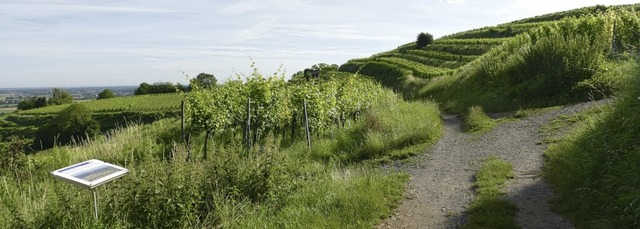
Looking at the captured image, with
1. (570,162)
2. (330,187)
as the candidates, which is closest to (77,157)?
(330,187)

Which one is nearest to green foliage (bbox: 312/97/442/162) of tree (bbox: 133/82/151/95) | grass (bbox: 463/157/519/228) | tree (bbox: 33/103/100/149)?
grass (bbox: 463/157/519/228)

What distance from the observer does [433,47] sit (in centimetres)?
5412

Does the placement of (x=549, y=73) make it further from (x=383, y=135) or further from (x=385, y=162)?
(x=385, y=162)

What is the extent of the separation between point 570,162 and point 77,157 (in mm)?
10872

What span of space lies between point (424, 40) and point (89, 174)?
2331 inches

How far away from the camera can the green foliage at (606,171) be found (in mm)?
4855

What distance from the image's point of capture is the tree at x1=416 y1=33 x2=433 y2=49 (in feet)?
199

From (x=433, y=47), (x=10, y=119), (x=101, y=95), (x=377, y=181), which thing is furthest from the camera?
(x=101, y=95)

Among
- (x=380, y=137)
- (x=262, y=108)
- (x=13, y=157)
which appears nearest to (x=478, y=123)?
(x=380, y=137)

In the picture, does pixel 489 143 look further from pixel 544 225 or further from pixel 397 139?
pixel 544 225

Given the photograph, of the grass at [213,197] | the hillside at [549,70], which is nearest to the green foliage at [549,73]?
the hillside at [549,70]

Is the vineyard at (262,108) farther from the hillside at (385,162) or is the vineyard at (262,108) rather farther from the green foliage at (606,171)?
the green foliage at (606,171)

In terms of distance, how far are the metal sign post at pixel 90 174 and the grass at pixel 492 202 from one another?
4184mm

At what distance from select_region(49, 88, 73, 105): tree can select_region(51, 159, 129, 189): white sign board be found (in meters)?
95.7
